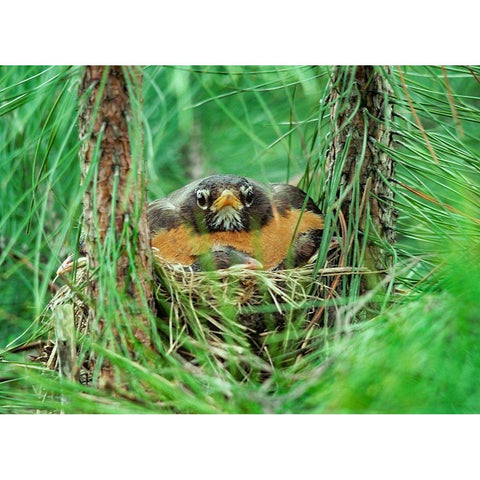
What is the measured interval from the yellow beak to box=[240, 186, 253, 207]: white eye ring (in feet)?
0.11

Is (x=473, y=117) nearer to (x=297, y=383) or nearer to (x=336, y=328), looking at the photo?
(x=336, y=328)

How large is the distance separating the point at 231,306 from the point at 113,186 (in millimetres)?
559

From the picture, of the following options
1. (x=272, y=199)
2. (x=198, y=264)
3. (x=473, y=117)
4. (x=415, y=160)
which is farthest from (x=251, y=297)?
(x=473, y=117)

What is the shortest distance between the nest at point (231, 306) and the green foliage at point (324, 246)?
18 millimetres

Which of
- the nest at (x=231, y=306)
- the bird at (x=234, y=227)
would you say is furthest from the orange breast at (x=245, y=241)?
the nest at (x=231, y=306)

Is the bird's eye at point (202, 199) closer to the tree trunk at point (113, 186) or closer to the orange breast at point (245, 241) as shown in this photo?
the orange breast at point (245, 241)

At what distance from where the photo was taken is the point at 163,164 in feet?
10.6

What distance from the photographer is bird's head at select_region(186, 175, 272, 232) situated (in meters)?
2.55

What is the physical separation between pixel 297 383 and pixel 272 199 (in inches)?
33.7

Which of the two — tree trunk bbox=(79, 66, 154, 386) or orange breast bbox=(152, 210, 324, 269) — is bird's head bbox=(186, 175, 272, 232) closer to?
orange breast bbox=(152, 210, 324, 269)

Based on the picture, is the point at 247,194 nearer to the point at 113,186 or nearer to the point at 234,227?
the point at 234,227

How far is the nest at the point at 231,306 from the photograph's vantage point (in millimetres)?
2176

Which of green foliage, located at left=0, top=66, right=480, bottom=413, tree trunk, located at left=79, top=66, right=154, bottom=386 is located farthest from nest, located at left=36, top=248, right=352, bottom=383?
tree trunk, located at left=79, top=66, right=154, bottom=386

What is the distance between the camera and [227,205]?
2.54m
